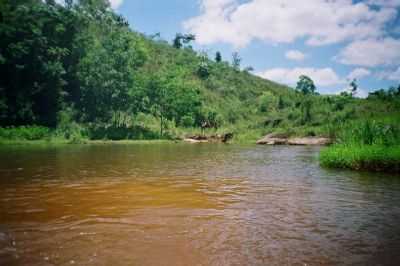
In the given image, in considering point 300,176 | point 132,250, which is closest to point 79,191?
point 132,250

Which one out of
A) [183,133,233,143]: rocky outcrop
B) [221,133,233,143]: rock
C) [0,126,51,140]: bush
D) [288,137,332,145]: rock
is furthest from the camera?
[183,133,233,143]: rocky outcrop

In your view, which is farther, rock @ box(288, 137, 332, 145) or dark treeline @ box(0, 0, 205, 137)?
dark treeline @ box(0, 0, 205, 137)

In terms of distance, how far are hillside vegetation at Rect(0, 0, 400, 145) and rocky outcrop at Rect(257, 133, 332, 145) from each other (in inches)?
53.2

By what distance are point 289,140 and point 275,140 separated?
180 cm

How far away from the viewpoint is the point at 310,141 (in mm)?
45656

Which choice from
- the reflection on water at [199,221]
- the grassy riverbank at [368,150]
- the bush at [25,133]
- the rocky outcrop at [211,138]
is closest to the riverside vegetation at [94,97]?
the bush at [25,133]

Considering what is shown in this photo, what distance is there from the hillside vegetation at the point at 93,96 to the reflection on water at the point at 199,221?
3384 cm

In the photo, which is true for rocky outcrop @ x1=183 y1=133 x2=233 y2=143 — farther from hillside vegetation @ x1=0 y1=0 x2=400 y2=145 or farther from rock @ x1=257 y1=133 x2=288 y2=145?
rock @ x1=257 y1=133 x2=288 y2=145

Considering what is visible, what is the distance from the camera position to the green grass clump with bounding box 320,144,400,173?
16.6 m

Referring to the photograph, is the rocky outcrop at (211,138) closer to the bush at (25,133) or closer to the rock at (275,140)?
the rock at (275,140)

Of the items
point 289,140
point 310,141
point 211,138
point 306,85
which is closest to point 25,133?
point 211,138

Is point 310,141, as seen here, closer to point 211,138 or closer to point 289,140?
point 289,140

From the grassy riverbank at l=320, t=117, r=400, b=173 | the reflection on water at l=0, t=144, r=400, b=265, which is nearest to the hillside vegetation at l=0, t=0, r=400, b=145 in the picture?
the grassy riverbank at l=320, t=117, r=400, b=173

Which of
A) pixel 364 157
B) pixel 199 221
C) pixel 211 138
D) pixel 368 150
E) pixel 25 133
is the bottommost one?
pixel 199 221
